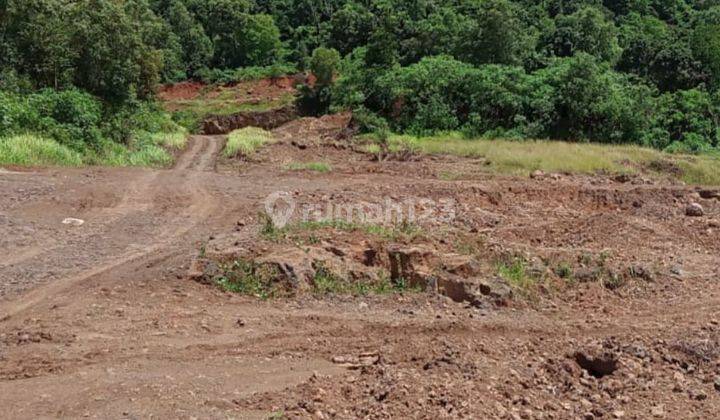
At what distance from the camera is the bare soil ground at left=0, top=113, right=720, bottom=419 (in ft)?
14.5

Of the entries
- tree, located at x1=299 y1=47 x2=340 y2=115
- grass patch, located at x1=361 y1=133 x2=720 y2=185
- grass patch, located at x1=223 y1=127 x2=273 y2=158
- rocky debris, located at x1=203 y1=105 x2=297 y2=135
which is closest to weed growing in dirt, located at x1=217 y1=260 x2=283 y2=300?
grass patch, located at x1=361 y1=133 x2=720 y2=185

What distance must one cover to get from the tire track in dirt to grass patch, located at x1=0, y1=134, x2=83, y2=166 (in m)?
2.53

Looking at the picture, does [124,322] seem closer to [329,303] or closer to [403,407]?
[329,303]

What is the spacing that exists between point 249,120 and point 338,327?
33292 mm

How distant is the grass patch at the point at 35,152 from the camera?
46.0ft

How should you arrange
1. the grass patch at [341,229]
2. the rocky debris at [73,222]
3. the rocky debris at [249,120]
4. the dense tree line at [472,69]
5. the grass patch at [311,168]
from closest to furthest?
the grass patch at [341,229]
the rocky debris at [73,222]
the grass patch at [311,168]
the dense tree line at [472,69]
the rocky debris at [249,120]

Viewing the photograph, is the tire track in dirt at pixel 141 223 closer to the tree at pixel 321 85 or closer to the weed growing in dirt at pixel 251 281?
the weed growing in dirt at pixel 251 281

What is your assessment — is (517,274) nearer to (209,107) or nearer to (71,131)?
(71,131)

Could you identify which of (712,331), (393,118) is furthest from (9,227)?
(393,118)

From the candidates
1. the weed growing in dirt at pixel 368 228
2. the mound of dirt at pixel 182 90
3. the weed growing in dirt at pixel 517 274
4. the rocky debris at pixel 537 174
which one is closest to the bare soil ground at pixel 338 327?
the weed growing in dirt at pixel 517 274

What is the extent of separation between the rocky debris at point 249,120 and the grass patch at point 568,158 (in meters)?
16.8

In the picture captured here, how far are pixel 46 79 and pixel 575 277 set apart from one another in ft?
58.0

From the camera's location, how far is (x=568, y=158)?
1775cm

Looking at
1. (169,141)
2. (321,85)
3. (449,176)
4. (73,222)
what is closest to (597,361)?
(73,222)
